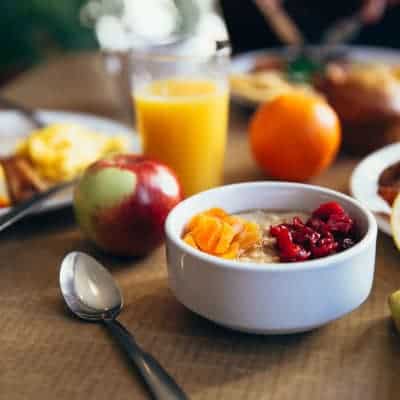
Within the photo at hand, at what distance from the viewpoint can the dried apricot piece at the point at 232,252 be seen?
78 centimetres

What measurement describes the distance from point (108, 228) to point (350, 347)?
16.1 inches

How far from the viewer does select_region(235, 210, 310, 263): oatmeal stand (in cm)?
78

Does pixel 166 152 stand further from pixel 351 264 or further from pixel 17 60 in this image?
Answer: pixel 17 60

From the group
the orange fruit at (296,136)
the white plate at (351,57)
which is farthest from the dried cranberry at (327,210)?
the white plate at (351,57)

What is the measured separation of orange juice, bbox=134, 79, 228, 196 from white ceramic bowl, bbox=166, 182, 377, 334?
457mm

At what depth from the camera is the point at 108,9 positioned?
3.51m

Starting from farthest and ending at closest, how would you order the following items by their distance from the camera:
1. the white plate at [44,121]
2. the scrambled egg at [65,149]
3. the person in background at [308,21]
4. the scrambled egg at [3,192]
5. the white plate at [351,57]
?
the person in background at [308,21]
the white plate at [351,57]
the white plate at [44,121]
the scrambled egg at [65,149]
the scrambled egg at [3,192]

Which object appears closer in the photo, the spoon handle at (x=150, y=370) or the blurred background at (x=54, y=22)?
the spoon handle at (x=150, y=370)

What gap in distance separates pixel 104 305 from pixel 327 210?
32 cm

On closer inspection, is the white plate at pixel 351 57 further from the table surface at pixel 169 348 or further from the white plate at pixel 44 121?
the table surface at pixel 169 348

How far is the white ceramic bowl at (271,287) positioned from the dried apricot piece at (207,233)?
0.03 meters

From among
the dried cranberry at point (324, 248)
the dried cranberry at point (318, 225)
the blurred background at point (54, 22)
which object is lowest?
the blurred background at point (54, 22)

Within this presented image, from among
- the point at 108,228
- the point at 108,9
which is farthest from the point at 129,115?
the point at 108,9

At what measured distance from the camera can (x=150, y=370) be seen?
705 mm
